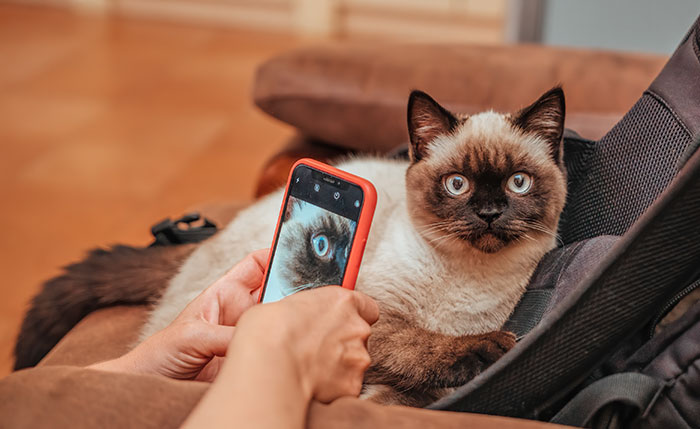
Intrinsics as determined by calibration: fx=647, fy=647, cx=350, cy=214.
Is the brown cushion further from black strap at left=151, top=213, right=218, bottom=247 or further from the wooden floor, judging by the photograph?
the wooden floor

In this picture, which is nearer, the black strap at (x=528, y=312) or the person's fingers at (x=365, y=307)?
the person's fingers at (x=365, y=307)

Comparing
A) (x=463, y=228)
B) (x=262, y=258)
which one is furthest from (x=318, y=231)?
(x=463, y=228)

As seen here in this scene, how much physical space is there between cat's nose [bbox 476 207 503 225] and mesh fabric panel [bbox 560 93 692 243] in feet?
0.46

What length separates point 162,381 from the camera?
2.01ft

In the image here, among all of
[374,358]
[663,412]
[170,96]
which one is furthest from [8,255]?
[663,412]

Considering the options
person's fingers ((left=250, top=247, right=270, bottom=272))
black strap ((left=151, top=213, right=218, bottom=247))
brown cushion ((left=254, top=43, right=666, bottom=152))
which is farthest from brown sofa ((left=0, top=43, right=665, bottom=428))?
person's fingers ((left=250, top=247, right=270, bottom=272))

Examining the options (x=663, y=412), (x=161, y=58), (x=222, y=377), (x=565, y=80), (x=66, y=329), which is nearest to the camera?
(x=222, y=377)

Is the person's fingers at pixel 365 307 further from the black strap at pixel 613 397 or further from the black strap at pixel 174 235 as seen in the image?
the black strap at pixel 174 235

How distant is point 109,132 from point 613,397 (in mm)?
2952

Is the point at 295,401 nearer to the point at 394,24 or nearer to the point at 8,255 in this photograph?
the point at 8,255

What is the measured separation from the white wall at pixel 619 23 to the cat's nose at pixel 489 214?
4.39 feet

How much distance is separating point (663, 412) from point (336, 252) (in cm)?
39

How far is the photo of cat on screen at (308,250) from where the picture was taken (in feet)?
2.57

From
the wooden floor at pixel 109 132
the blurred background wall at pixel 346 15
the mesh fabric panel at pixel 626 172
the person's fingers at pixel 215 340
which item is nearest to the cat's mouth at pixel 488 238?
the mesh fabric panel at pixel 626 172
